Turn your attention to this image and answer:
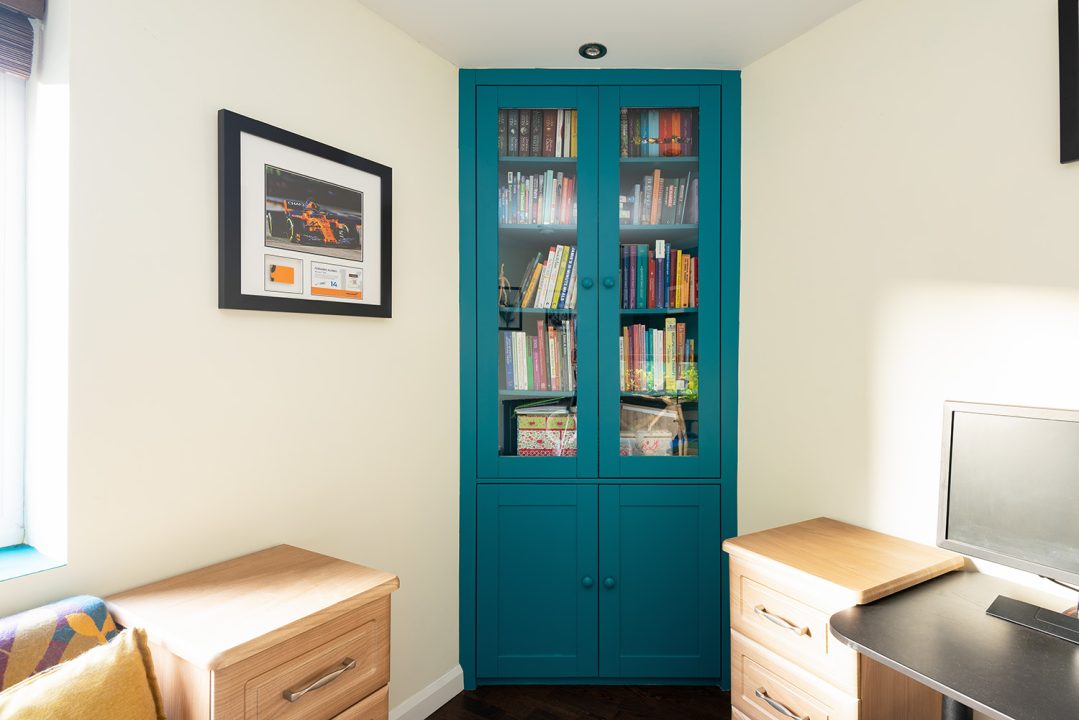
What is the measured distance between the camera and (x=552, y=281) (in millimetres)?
2404

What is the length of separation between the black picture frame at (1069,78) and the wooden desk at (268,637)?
1.88 metres

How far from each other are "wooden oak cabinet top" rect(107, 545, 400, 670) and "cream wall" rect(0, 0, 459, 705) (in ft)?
0.34

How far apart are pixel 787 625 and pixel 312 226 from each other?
1.71 meters

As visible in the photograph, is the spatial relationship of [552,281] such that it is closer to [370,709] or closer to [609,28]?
[609,28]

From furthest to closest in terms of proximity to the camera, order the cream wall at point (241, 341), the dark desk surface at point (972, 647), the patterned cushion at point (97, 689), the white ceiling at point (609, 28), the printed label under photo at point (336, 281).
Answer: the white ceiling at point (609, 28)
the printed label under photo at point (336, 281)
the cream wall at point (241, 341)
the dark desk surface at point (972, 647)
the patterned cushion at point (97, 689)

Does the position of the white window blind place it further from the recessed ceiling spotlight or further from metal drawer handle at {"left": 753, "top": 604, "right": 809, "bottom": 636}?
metal drawer handle at {"left": 753, "top": 604, "right": 809, "bottom": 636}

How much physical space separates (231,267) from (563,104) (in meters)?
1.41

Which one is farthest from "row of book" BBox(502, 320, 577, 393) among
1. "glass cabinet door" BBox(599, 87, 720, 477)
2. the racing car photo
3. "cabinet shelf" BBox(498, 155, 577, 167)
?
the racing car photo

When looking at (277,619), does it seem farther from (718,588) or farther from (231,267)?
(718,588)

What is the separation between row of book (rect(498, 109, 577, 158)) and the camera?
239cm

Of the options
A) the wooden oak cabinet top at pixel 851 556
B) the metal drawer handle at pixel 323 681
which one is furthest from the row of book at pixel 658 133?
the metal drawer handle at pixel 323 681

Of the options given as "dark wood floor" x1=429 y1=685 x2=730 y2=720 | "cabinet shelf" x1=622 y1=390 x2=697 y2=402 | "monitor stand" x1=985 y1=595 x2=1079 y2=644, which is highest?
"cabinet shelf" x1=622 y1=390 x2=697 y2=402

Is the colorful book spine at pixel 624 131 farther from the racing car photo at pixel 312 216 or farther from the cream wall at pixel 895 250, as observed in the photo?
the racing car photo at pixel 312 216

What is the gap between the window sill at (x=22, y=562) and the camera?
123 cm
